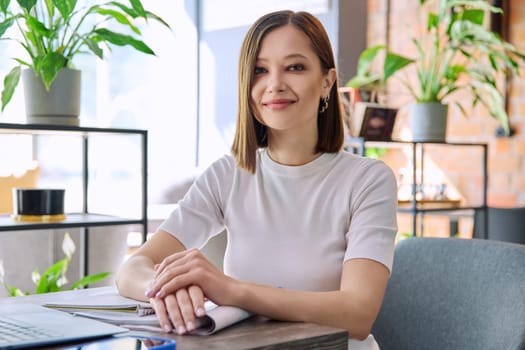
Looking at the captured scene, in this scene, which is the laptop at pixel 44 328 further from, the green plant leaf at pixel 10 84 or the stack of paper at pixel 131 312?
the green plant leaf at pixel 10 84

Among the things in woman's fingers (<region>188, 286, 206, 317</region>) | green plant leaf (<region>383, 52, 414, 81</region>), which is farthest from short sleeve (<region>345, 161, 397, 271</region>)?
green plant leaf (<region>383, 52, 414, 81</region>)

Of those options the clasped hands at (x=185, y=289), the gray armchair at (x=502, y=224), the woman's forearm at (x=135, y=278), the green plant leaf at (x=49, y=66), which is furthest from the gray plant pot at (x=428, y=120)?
the clasped hands at (x=185, y=289)

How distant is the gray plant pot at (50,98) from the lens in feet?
7.10

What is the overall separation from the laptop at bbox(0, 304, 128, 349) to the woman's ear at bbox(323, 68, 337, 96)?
31.0 inches

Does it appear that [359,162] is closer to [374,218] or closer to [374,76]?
[374,218]

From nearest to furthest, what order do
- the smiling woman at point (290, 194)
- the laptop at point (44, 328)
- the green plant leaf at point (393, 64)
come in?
the laptop at point (44, 328) < the smiling woman at point (290, 194) < the green plant leaf at point (393, 64)

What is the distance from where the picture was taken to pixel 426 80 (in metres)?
3.15

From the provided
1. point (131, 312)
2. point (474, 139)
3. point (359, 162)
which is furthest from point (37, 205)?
A: point (474, 139)

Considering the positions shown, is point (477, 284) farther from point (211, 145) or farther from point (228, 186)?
point (211, 145)

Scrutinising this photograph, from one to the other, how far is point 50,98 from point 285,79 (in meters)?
1.00

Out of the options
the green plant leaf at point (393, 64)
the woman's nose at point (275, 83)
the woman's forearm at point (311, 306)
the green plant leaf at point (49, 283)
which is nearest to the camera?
the woman's forearm at point (311, 306)

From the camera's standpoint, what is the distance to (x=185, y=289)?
1034mm

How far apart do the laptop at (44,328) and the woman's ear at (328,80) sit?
789 millimetres

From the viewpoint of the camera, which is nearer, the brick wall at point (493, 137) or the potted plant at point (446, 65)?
the potted plant at point (446, 65)
